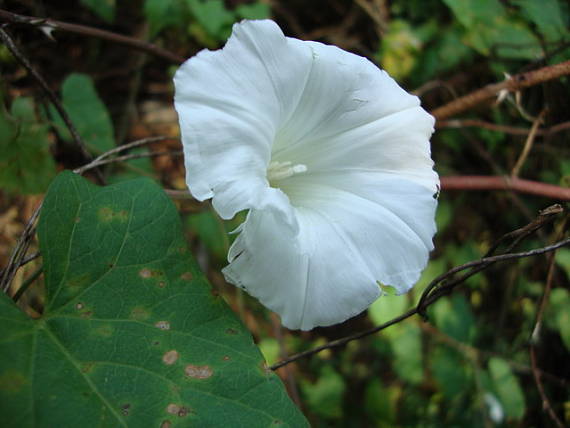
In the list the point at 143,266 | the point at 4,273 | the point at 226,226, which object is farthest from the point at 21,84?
the point at 143,266

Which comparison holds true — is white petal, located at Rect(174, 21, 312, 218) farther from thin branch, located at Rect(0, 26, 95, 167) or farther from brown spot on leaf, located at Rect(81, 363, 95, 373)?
thin branch, located at Rect(0, 26, 95, 167)

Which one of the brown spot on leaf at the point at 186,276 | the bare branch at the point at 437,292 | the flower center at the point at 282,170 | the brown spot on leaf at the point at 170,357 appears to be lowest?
the bare branch at the point at 437,292

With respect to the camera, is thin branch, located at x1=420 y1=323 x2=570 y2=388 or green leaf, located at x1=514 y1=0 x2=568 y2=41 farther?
thin branch, located at x1=420 y1=323 x2=570 y2=388

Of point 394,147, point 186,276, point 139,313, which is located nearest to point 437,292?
point 394,147

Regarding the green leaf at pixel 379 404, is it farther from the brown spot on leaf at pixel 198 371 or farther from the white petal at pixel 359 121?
the brown spot on leaf at pixel 198 371

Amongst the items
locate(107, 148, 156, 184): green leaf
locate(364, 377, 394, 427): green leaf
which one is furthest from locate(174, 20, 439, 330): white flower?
locate(364, 377, 394, 427): green leaf

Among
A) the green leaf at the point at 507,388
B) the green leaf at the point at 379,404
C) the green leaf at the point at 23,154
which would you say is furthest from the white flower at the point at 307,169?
the green leaf at the point at 379,404
